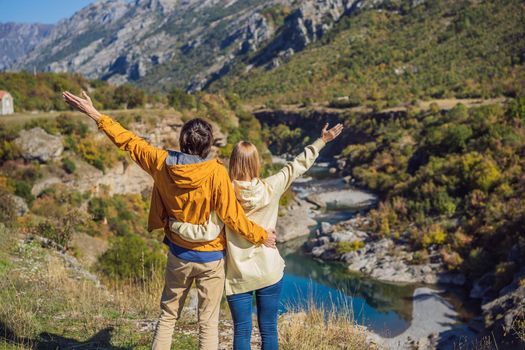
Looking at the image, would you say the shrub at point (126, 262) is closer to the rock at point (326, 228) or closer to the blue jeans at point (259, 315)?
the blue jeans at point (259, 315)

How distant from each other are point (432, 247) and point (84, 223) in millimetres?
13828

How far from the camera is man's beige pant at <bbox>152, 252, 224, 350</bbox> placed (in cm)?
346

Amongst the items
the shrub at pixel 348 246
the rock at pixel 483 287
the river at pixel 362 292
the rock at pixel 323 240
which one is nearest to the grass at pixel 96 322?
the river at pixel 362 292

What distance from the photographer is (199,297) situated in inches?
140

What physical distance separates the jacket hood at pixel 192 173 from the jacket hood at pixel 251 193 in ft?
0.87

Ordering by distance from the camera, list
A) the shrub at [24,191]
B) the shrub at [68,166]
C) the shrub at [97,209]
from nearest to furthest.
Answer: the shrub at [24,191]
the shrub at [97,209]
the shrub at [68,166]

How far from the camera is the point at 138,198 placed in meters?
24.6

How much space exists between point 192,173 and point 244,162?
0.41 m

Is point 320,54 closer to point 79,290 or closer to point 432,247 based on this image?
point 432,247

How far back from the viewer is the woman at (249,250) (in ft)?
11.3

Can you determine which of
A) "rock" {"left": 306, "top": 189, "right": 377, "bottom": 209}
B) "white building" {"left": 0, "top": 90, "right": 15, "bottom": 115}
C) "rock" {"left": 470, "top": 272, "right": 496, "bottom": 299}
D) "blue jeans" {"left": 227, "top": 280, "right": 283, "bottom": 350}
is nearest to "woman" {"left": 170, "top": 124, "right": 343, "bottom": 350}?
"blue jeans" {"left": 227, "top": 280, "right": 283, "bottom": 350}

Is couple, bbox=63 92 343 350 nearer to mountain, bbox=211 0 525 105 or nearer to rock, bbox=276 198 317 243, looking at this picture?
rock, bbox=276 198 317 243

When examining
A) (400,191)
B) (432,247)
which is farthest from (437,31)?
(432,247)

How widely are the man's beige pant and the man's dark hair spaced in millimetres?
770
